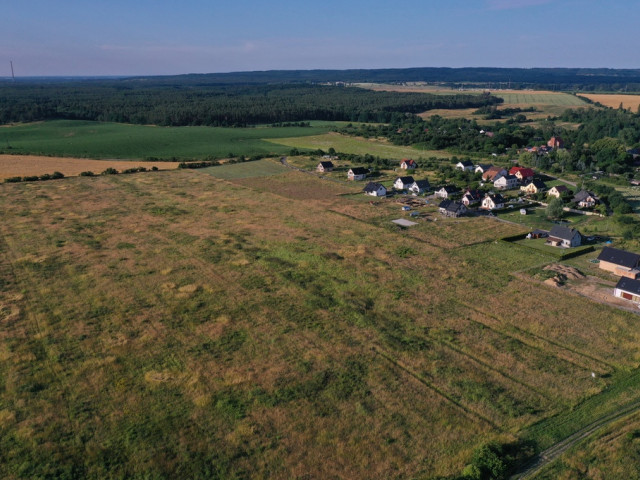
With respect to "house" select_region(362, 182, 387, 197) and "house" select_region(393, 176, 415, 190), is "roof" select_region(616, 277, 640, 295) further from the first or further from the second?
"house" select_region(393, 176, 415, 190)

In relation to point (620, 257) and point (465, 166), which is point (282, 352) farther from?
point (465, 166)

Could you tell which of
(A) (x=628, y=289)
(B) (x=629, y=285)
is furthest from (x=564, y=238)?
(A) (x=628, y=289)

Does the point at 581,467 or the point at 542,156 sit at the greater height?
the point at 542,156

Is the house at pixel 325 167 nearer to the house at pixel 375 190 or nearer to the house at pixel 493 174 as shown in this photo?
the house at pixel 375 190

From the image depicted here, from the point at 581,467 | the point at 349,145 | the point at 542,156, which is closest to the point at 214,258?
the point at 581,467

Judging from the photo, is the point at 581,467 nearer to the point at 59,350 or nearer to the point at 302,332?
the point at 302,332

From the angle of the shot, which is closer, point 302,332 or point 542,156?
point 302,332
